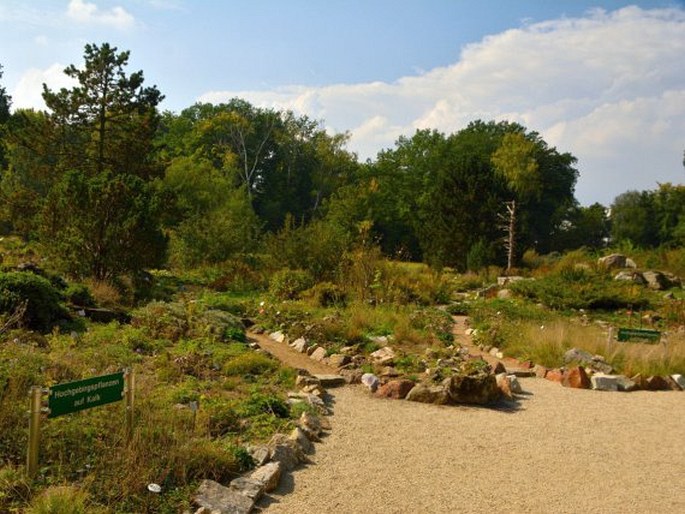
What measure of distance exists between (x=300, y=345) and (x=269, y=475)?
5.89 metres

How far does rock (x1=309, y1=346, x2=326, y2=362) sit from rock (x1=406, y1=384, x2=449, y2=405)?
8.11 ft

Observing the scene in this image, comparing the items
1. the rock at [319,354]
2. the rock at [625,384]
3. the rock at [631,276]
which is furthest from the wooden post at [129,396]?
the rock at [631,276]

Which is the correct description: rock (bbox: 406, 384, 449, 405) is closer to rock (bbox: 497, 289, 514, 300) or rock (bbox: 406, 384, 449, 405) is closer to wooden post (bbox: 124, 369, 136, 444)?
wooden post (bbox: 124, 369, 136, 444)

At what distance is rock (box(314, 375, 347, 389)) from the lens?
854 centimetres

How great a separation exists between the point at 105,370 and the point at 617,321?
457 inches

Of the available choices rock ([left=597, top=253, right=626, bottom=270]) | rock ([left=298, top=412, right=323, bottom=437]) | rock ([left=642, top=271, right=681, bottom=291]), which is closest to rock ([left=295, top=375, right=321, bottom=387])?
rock ([left=298, top=412, right=323, bottom=437])

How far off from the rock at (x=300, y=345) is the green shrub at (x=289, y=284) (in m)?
5.10

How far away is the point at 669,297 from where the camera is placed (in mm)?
18766

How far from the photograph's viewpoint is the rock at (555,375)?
9555mm

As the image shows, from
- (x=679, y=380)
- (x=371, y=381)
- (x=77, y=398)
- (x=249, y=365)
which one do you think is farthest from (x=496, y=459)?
(x=679, y=380)

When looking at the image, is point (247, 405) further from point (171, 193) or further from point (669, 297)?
point (669, 297)

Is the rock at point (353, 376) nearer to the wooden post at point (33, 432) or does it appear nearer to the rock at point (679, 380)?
the rock at point (679, 380)

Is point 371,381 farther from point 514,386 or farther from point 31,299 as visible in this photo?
point 31,299

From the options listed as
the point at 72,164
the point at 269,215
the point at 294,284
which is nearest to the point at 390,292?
the point at 294,284
